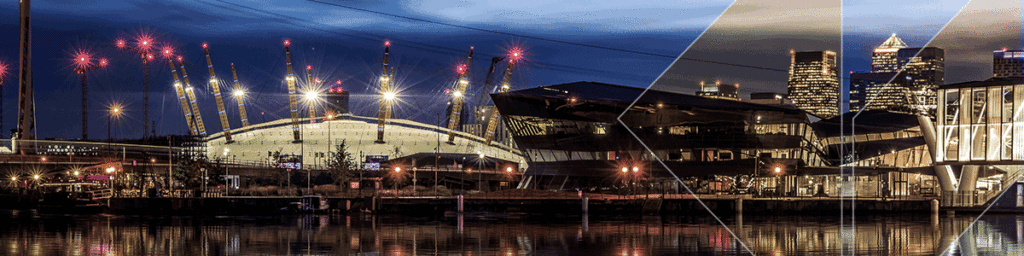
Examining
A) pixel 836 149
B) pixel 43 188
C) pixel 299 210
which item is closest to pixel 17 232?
pixel 299 210

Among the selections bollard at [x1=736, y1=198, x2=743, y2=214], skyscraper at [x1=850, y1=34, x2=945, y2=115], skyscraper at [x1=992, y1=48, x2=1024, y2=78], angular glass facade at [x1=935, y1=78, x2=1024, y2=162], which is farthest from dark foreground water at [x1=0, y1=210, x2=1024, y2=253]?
skyscraper at [x1=850, y1=34, x2=945, y2=115]

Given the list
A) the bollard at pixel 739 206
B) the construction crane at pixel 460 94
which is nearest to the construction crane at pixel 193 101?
the construction crane at pixel 460 94

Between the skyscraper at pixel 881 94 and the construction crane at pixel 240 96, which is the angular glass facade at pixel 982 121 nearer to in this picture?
the skyscraper at pixel 881 94

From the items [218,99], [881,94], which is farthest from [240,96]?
[881,94]

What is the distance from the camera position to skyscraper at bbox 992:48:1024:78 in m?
36.2

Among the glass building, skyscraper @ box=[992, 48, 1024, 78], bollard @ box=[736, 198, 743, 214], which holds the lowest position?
bollard @ box=[736, 198, 743, 214]

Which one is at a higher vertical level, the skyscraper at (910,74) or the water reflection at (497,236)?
the skyscraper at (910,74)

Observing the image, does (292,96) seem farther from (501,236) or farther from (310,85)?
(501,236)

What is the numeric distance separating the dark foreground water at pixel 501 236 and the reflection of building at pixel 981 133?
13.6 feet

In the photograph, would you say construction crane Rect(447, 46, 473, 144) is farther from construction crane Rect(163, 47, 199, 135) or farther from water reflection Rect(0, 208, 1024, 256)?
water reflection Rect(0, 208, 1024, 256)

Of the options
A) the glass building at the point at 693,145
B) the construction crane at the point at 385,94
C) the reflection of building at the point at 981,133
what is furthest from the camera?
the construction crane at the point at 385,94

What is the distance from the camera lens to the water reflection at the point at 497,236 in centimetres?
3197

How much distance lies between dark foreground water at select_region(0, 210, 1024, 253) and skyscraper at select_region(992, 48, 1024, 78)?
252 inches

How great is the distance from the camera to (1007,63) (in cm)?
3991
